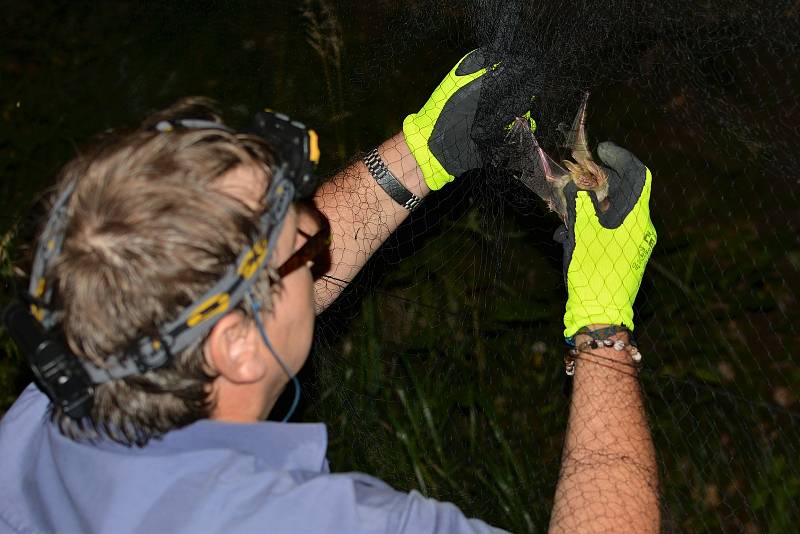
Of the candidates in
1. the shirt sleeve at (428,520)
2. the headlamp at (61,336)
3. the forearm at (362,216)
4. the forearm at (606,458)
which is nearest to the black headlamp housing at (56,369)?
the headlamp at (61,336)

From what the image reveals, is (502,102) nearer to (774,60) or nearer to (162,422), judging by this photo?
(774,60)

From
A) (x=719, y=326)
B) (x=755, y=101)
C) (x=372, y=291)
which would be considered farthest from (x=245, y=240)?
(x=719, y=326)

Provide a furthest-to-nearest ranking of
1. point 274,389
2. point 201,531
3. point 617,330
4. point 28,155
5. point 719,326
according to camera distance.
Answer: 1. point 28,155
2. point 719,326
3. point 617,330
4. point 274,389
5. point 201,531

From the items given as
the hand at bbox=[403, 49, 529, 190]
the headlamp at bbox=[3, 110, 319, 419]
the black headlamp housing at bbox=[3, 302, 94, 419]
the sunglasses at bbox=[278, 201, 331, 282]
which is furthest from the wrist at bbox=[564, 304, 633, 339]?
the black headlamp housing at bbox=[3, 302, 94, 419]

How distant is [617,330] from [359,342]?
3.28ft

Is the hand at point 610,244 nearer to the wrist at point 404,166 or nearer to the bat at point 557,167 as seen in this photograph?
the bat at point 557,167

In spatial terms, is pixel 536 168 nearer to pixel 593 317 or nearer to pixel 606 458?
pixel 593 317

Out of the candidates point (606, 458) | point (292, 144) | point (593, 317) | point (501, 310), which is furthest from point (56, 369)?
point (501, 310)

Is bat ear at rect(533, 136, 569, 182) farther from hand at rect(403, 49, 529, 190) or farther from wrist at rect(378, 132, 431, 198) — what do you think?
wrist at rect(378, 132, 431, 198)

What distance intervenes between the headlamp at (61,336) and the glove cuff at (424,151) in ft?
2.47

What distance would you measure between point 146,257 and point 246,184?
151 mm

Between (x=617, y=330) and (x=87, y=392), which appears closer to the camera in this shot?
(x=87, y=392)

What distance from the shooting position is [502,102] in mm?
1665

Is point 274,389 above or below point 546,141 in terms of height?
above
